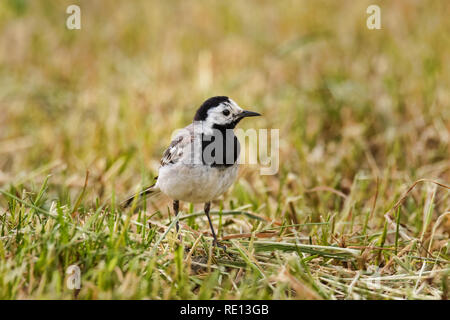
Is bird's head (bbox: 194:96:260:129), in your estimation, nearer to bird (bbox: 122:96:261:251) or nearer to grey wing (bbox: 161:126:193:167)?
bird (bbox: 122:96:261:251)

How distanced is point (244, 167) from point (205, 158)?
1845mm

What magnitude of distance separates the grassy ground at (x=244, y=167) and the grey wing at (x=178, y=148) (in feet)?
0.72

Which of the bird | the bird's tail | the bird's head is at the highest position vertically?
the bird's head

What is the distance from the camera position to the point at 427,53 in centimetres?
798

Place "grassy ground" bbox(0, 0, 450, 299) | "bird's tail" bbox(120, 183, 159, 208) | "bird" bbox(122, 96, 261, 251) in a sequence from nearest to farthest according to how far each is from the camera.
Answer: "grassy ground" bbox(0, 0, 450, 299) → "bird" bbox(122, 96, 261, 251) → "bird's tail" bbox(120, 183, 159, 208)

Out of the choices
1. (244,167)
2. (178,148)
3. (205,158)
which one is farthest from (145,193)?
(244,167)

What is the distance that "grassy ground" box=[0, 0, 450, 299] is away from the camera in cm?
332

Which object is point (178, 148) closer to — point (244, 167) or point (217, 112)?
point (217, 112)

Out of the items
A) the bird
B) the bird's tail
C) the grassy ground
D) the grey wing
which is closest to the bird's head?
the bird

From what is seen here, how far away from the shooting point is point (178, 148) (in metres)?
4.15

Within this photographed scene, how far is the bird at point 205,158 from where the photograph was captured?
12.9 ft
